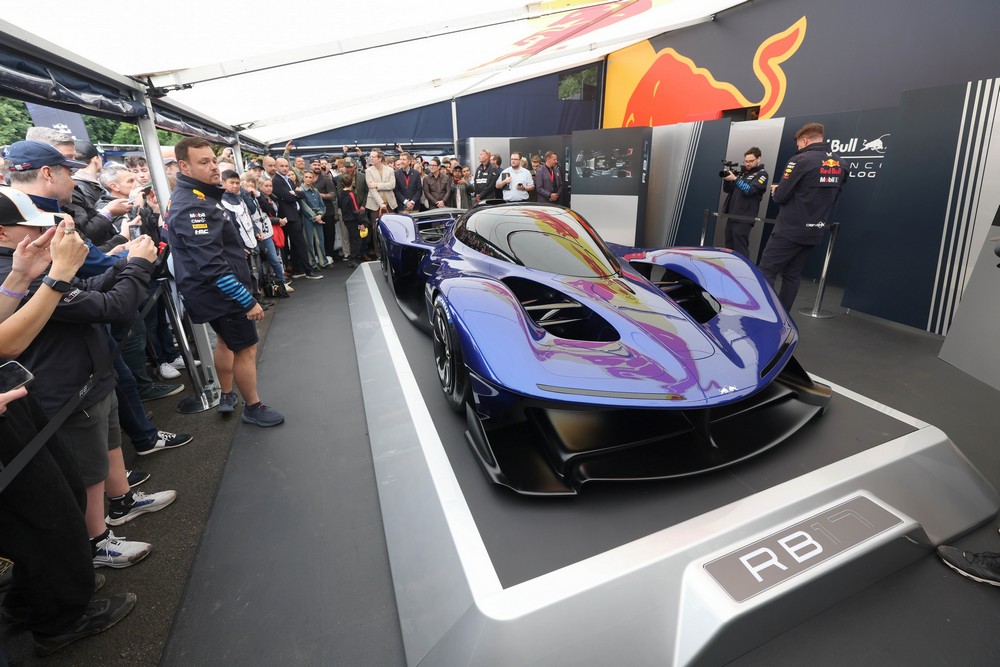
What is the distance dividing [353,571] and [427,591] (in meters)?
0.45

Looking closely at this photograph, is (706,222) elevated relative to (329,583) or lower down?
elevated

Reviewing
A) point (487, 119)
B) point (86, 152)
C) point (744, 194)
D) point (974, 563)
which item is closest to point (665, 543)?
point (974, 563)

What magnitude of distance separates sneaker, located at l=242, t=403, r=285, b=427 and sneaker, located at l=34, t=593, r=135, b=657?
1.16 m

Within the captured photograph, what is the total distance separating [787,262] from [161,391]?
5.21 meters

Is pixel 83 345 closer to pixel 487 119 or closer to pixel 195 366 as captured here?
pixel 195 366

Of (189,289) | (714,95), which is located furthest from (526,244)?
(714,95)

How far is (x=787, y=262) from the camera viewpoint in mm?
4023

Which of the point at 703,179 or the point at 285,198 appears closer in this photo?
the point at 285,198

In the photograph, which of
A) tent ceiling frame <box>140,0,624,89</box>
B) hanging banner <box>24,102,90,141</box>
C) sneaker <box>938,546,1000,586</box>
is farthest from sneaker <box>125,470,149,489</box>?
hanging banner <box>24,102,90,141</box>

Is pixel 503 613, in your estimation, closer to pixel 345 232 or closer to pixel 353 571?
pixel 353 571

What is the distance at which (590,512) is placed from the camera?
5.32ft

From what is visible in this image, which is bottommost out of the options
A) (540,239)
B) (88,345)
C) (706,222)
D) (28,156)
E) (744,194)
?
(88,345)

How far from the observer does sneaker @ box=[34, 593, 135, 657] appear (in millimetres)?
1487

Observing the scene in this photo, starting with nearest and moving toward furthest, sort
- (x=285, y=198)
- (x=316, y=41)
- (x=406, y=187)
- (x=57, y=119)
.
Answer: (x=316, y=41)
(x=285, y=198)
(x=406, y=187)
(x=57, y=119)
